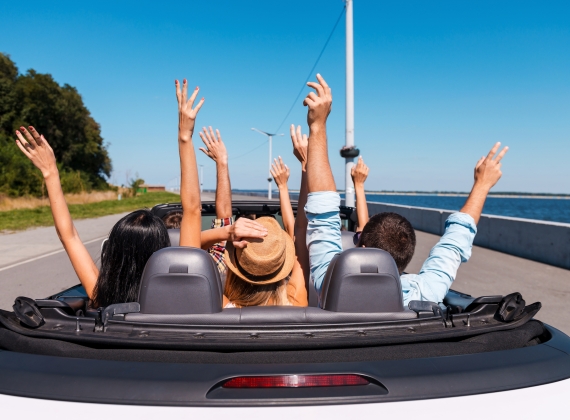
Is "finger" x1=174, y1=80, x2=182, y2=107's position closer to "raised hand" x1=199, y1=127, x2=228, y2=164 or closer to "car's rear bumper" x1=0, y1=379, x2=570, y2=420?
"raised hand" x1=199, y1=127, x2=228, y2=164

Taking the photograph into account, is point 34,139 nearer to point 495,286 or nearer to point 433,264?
point 433,264

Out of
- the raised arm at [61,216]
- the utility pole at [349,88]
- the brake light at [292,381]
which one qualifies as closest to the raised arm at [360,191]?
the raised arm at [61,216]

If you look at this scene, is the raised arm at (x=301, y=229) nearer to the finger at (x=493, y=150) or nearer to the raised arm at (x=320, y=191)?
the raised arm at (x=320, y=191)

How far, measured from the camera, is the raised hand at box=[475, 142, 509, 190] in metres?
2.69

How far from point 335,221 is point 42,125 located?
185 ft

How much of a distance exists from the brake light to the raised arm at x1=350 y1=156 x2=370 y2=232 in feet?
10.9

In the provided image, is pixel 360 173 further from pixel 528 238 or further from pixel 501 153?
pixel 528 238

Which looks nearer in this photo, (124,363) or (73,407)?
(73,407)

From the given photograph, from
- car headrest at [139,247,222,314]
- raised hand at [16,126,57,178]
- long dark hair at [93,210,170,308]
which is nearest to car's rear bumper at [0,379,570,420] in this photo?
car headrest at [139,247,222,314]

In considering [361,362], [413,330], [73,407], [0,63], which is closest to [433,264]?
[413,330]

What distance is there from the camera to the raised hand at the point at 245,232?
252 centimetres

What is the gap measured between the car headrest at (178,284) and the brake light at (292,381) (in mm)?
601

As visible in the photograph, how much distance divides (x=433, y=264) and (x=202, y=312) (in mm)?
1216

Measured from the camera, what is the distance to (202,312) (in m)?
2.12
